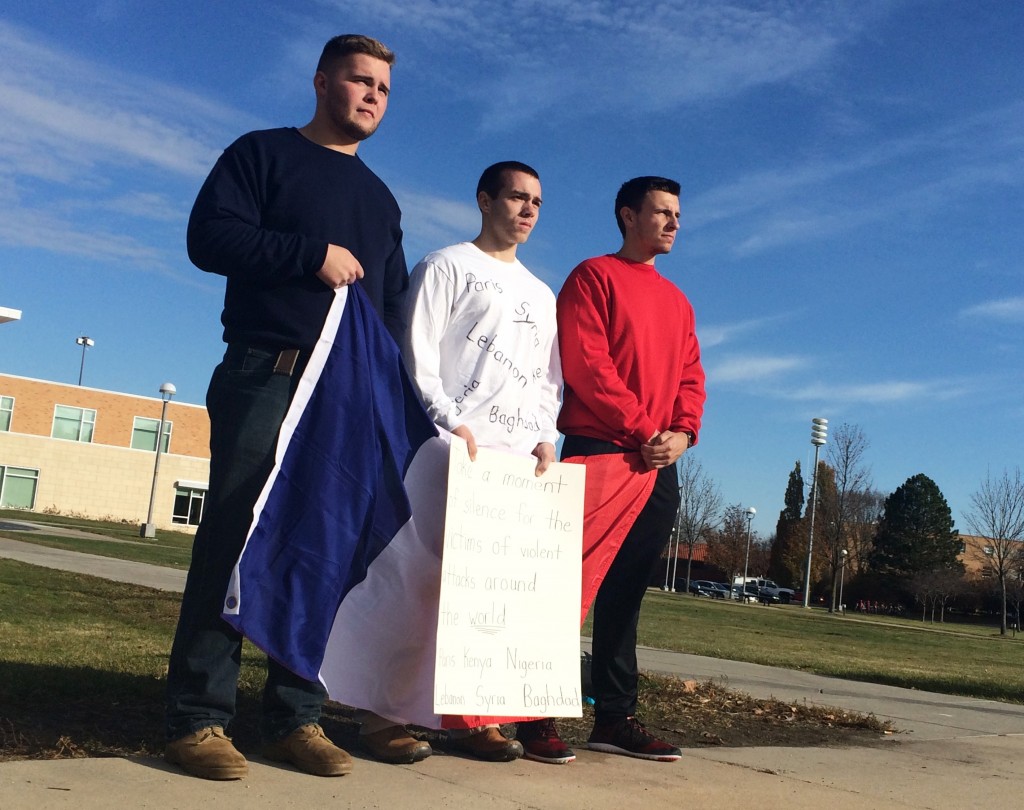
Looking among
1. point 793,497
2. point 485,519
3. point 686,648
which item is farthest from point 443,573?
point 793,497

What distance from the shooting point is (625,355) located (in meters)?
4.06

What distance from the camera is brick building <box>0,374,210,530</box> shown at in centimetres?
5197

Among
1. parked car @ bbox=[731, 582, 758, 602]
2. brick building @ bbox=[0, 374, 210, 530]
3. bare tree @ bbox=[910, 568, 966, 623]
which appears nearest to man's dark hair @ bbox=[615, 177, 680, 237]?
brick building @ bbox=[0, 374, 210, 530]

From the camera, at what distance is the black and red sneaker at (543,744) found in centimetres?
351

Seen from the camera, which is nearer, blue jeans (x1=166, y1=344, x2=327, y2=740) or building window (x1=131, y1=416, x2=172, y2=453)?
blue jeans (x1=166, y1=344, x2=327, y2=740)

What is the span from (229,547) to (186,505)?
2238 inches

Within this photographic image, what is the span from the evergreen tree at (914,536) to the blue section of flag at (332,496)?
6607 cm

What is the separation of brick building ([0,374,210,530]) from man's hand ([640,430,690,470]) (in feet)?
161

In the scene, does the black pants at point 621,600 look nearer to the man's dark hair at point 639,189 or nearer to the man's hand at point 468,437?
the man's hand at point 468,437

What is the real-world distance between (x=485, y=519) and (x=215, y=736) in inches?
43.1

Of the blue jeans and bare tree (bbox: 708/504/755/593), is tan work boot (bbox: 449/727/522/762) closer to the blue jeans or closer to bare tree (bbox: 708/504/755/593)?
the blue jeans

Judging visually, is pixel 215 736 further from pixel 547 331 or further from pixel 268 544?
pixel 547 331

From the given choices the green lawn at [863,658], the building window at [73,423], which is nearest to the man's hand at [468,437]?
the green lawn at [863,658]

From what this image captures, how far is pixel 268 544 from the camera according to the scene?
118 inches
